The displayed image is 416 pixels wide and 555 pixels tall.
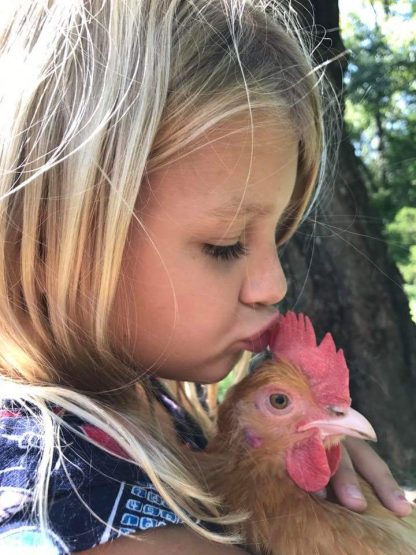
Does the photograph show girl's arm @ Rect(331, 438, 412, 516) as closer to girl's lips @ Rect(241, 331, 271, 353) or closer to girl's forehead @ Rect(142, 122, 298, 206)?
girl's lips @ Rect(241, 331, 271, 353)

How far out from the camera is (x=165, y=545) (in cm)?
108

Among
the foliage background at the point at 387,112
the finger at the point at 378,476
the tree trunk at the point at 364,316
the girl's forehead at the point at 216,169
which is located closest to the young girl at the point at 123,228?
the girl's forehead at the point at 216,169

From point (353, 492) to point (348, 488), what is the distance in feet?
0.05

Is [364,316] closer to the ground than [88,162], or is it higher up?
closer to the ground

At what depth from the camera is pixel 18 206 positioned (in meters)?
1.25

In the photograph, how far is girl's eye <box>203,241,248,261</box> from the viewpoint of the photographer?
4.52 feet

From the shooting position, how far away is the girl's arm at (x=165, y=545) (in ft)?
3.41

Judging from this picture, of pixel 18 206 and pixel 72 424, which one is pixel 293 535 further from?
pixel 18 206

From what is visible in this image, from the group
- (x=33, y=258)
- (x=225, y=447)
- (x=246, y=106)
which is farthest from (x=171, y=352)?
(x=246, y=106)

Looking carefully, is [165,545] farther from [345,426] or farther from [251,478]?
[345,426]

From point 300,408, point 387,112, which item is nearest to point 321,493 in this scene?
point 300,408

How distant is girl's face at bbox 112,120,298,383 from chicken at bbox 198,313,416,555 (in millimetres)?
115

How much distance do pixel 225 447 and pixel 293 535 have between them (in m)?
0.28

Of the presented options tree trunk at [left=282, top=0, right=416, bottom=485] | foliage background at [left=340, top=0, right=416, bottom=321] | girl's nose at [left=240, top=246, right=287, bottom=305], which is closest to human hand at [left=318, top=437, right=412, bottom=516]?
girl's nose at [left=240, top=246, right=287, bottom=305]
